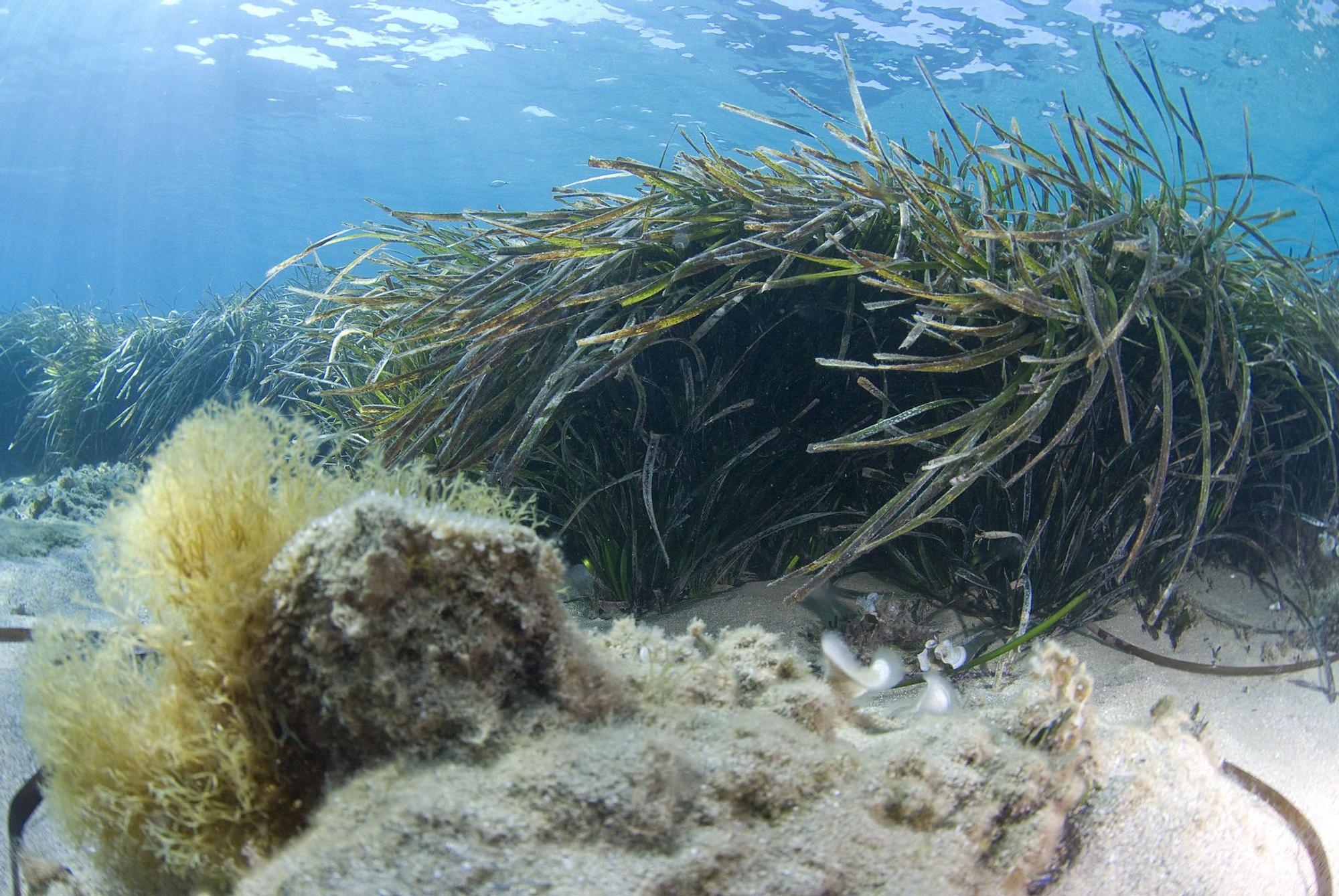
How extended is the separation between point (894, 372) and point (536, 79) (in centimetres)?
3353

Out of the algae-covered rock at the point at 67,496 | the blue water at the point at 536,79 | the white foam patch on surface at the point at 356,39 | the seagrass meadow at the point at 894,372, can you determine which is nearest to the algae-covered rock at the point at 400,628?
the seagrass meadow at the point at 894,372

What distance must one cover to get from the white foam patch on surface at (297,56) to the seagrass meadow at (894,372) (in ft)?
114

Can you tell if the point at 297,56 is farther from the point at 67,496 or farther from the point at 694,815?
the point at 694,815

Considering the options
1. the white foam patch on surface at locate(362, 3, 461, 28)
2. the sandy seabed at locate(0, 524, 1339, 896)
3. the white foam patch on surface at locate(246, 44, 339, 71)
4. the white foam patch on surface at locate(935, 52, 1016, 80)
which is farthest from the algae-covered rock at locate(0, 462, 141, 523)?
the white foam patch on surface at locate(246, 44, 339, 71)

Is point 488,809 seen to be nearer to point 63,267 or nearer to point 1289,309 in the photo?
point 1289,309

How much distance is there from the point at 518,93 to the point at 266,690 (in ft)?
121

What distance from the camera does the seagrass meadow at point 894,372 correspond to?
2447mm

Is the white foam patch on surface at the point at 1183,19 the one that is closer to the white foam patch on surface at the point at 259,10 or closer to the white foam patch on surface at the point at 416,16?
the white foam patch on surface at the point at 416,16

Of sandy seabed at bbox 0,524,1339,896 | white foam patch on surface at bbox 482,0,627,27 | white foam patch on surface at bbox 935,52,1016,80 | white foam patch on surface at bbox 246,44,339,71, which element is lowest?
sandy seabed at bbox 0,524,1339,896

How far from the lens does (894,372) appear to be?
291 centimetres

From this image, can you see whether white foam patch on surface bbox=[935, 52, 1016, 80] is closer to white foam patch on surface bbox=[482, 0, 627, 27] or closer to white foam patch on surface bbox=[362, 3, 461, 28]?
white foam patch on surface bbox=[482, 0, 627, 27]

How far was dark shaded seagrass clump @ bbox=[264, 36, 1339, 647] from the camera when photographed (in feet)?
8.02

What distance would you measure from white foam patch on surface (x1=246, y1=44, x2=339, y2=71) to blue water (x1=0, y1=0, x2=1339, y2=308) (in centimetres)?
11

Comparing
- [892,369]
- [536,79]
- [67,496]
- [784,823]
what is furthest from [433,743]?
[536,79]
